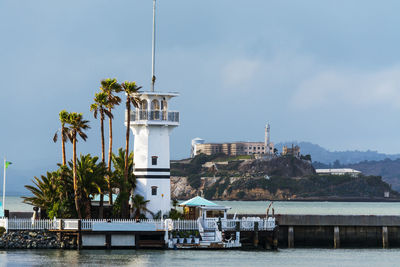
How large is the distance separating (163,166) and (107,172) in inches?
167

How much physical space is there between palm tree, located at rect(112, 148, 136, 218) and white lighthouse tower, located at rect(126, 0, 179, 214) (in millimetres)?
483

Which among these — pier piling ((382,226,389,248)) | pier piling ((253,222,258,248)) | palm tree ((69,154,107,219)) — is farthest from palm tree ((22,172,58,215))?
pier piling ((382,226,389,248))

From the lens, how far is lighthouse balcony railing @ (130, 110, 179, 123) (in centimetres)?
6242

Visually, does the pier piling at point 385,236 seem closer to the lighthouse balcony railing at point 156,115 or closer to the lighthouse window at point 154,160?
the lighthouse balcony railing at point 156,115

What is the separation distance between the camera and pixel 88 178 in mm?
59375

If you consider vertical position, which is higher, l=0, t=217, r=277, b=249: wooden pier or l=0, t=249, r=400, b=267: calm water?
l=0, t=217, r=277, b=249: wooden pier

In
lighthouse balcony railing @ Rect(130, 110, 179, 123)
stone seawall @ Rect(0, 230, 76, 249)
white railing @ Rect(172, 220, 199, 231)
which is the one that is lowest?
stone seawall @ Rect(0, 230, 76, 249)

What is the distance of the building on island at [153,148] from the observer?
203 feet

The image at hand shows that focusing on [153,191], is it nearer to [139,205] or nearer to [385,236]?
[139,205]

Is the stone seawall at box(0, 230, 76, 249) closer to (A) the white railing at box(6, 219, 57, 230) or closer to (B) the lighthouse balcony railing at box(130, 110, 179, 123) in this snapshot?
(A) the white railing at box(6, 219, 57, 230)

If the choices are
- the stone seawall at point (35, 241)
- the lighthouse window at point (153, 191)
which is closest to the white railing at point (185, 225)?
the lighthouse window at point (153, 191)

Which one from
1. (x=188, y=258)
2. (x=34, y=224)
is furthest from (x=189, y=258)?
(x=34, y=224)

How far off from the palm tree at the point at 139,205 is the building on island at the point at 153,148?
38cm

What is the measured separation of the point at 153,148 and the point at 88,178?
5.57 meters
